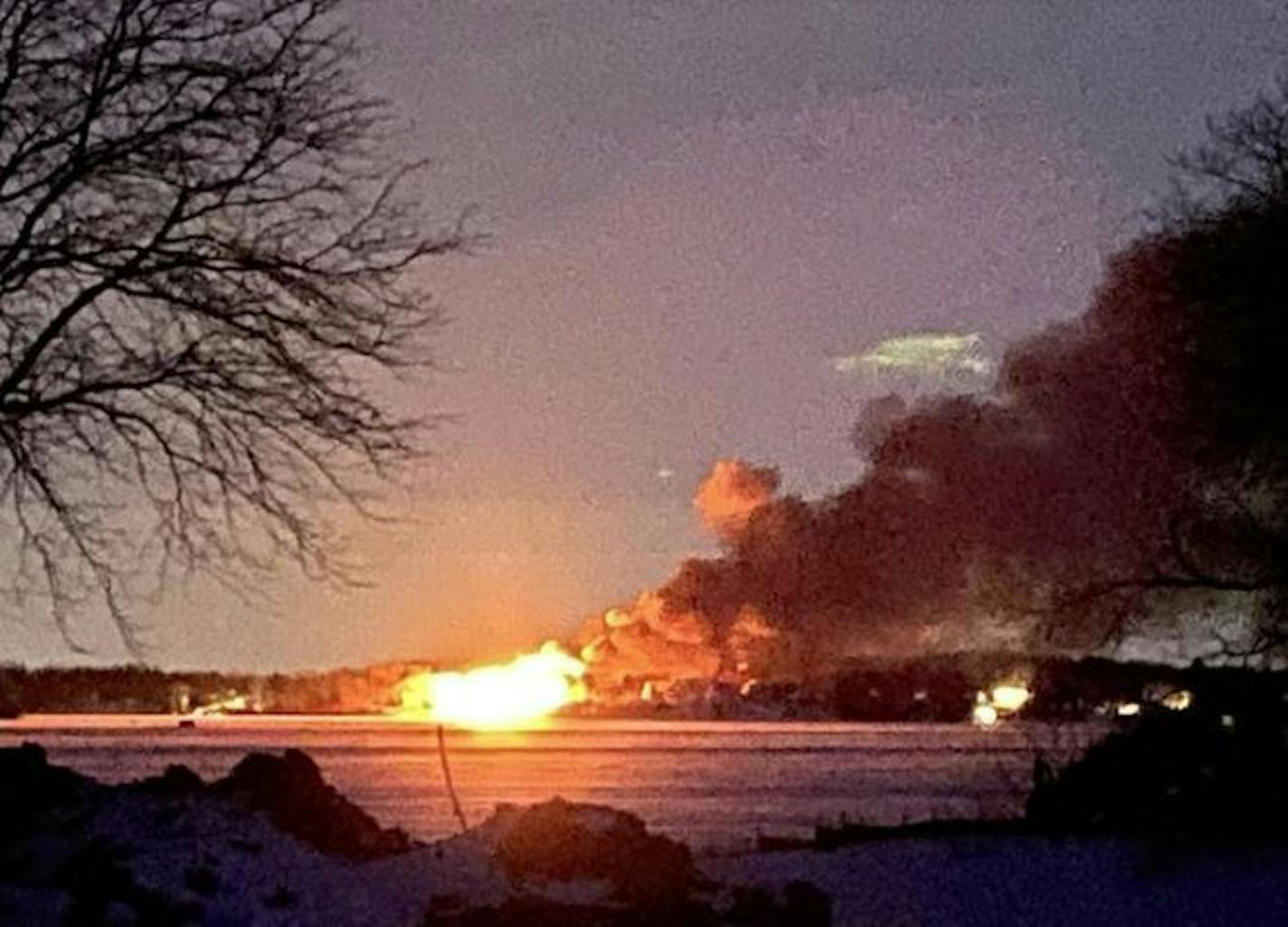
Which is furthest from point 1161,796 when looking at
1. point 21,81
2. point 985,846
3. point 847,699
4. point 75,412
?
point 847,699

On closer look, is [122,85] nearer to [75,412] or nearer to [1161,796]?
[75,412]

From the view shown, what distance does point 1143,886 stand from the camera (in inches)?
784

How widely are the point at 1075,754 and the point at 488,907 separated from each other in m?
9.82

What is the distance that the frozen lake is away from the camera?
28.0 m

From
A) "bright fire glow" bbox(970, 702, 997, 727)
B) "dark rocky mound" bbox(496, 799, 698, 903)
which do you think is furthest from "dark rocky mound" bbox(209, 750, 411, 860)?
"bright fire glow" bbox(970, 702, 997, 727)

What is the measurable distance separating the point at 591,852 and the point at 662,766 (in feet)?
84.0

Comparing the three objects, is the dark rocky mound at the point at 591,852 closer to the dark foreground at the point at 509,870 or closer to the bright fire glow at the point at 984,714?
the dark foreground at the point at 509,870

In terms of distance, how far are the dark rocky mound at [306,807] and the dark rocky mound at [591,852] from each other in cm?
129

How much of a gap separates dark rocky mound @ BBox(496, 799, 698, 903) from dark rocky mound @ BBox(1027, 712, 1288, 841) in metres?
4.55

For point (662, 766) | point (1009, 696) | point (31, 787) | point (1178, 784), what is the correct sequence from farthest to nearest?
point (662, 766), point (1009, 696), point (1178, 784), point (31, 787)

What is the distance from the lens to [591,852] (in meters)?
19.1

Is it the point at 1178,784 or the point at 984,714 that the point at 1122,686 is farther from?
the point at 984,714

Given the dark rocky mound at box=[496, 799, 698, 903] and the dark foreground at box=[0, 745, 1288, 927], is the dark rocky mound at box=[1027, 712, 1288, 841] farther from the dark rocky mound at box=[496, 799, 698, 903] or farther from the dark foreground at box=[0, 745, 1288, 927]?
the dark rocky mound at box=[496, 799, 698, 903]

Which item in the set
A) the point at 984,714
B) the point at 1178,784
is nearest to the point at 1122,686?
the point at 1178,784
